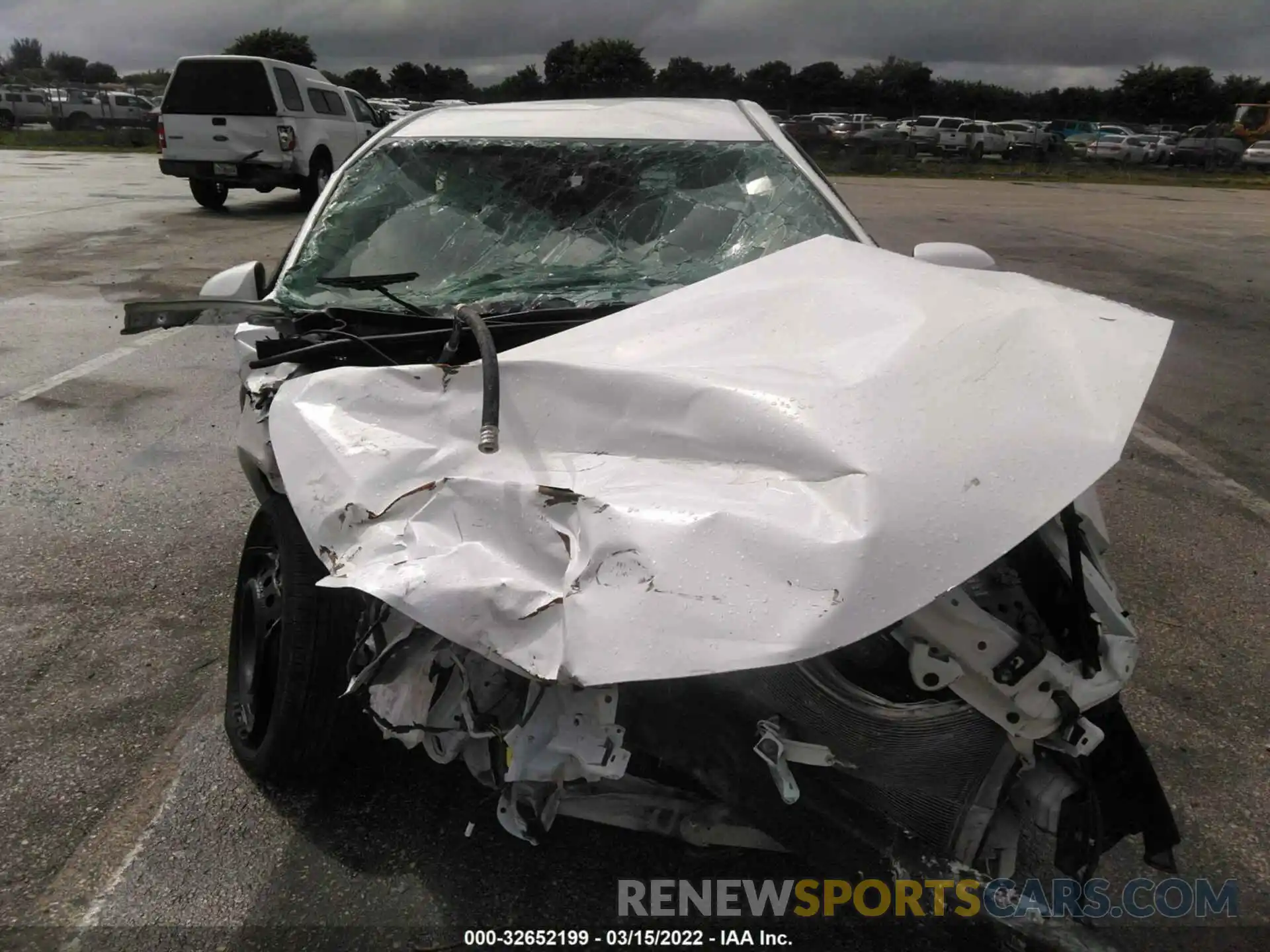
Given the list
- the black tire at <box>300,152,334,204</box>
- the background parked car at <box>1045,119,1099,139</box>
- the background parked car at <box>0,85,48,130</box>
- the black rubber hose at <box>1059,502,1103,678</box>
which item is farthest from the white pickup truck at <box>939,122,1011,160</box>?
the black rubber hose at <box>1059,502,1103,678</box>

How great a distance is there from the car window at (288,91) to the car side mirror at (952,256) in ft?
42.4

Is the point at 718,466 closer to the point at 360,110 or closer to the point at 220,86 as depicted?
the point at 220,86

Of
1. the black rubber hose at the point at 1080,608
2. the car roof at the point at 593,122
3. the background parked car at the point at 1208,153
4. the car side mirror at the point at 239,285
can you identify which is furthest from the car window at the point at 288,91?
the background parked car at the point at 1208,153

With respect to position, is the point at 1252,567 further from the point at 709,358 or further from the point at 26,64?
the point at 26,64

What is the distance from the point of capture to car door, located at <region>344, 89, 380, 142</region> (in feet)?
53.4

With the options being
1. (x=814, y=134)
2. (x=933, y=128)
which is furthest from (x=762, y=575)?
(x=933, y=128)

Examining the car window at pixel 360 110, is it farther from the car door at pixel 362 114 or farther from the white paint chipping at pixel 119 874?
A: the white paint chipping at pixel 119 874

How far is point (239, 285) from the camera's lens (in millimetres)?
3188

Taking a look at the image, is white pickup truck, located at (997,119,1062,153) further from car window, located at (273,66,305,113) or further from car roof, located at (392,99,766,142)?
car roof, located at (392,99,766,142)

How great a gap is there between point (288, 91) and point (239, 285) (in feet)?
41.8

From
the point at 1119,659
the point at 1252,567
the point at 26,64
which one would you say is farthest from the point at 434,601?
the point at 26,64

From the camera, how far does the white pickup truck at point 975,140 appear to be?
113 feet

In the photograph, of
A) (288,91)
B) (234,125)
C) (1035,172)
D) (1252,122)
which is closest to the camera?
(234,125)

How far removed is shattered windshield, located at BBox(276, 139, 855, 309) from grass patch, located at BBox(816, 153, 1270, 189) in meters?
25.9
